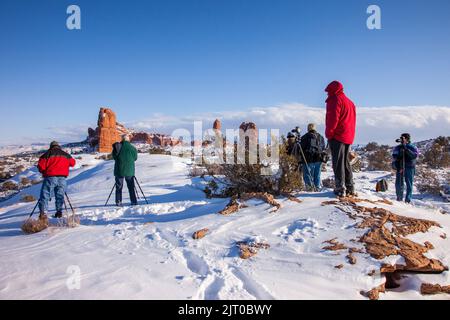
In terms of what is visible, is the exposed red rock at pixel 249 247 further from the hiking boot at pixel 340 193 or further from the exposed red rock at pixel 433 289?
the hiking boot at pixel 340 193

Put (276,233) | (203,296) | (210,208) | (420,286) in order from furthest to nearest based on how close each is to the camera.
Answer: (210,208) < (276,233) < (420,286) < (203,296)

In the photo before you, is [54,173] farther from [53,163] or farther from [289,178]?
[289,178]

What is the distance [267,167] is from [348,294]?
3.53 meters

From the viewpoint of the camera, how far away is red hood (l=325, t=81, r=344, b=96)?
539cm

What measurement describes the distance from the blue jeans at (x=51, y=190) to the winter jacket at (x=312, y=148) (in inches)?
221

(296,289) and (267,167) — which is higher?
(267,167)

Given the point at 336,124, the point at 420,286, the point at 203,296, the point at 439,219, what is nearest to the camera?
the point at 203,296

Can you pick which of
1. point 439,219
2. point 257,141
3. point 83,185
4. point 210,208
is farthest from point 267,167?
point 83,185

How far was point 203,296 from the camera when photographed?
2.95 meters

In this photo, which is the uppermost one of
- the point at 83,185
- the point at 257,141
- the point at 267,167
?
the point at 257,141

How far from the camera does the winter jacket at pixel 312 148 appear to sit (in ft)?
24.4

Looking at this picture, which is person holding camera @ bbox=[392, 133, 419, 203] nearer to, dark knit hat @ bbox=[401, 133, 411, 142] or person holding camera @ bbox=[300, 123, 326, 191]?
dark knit hat @ bbox=[401, 133, 411, 142]

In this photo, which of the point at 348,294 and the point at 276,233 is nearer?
the point at 348,294
